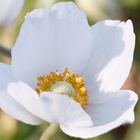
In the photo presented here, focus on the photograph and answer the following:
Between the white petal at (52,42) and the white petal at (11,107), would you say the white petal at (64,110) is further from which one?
the white petal at (52,42)

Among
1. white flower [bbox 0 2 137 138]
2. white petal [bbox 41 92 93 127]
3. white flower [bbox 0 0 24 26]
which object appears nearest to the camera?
white petal [bbox 41 92 93 127]

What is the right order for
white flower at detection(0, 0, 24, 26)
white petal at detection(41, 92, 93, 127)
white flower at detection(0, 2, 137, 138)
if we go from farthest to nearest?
white flower at detection(0, 0, 24, 26)
white flower at detection(0, 2, 137, 138)
white petal at detection(41, 92, 93, 127)

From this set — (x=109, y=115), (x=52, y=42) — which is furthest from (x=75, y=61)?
(x=109, y=115)

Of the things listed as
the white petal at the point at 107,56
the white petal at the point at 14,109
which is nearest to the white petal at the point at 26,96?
the white petal at the point at 14,109

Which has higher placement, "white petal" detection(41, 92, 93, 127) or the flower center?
"white petal" detection(41, 92, 93, 127)

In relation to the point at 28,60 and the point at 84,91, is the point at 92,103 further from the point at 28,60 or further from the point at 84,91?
the point at 28,60

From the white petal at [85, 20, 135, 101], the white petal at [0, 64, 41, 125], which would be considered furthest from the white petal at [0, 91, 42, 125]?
the white petal at [85, 20, 135, 101]

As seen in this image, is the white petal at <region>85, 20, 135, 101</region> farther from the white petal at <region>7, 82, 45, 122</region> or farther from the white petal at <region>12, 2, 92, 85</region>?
the white petal at <region>7, 82, 45, 122</region>

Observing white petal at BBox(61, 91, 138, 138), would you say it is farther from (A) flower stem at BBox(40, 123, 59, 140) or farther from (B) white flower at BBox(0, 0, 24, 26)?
(B) white flower at BBox(0, 0, 24, 26)

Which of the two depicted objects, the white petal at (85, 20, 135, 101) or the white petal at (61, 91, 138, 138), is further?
the white petal at (85, 20, 135, 101)
